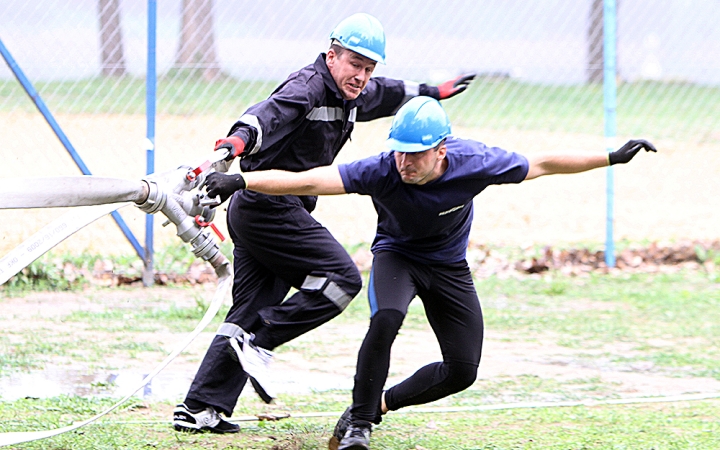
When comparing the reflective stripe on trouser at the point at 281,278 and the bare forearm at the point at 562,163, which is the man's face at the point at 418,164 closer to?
the bare forearm at the point at 562,163

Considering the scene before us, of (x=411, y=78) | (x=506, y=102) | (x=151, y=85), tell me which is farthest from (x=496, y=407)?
(x=506, y=102)

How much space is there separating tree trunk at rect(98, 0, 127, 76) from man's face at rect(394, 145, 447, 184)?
528 cm

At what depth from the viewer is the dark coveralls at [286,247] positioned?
4.85 metres

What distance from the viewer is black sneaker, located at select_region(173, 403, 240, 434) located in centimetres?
493

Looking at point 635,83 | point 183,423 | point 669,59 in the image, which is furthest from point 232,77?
point 635,83

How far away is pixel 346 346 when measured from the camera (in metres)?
6.94

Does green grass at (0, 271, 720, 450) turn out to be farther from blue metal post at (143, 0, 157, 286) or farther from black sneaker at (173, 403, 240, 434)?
blue metal post at (143, 0, 157, 286)

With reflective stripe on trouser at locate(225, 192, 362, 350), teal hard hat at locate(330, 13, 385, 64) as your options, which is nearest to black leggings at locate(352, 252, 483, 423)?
reflective stripe on trouser at locate(225, 192, 362, 350)

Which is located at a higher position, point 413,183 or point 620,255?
point 413,183

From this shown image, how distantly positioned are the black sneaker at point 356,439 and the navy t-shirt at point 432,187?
789 millimetres

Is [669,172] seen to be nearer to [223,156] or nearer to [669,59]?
[669,59]

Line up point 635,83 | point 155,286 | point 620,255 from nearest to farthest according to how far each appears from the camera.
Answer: point 155,286 < point 620,255 < point 635,83

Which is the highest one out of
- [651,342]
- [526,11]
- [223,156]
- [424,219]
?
[526,11]

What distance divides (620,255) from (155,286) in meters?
4.29
